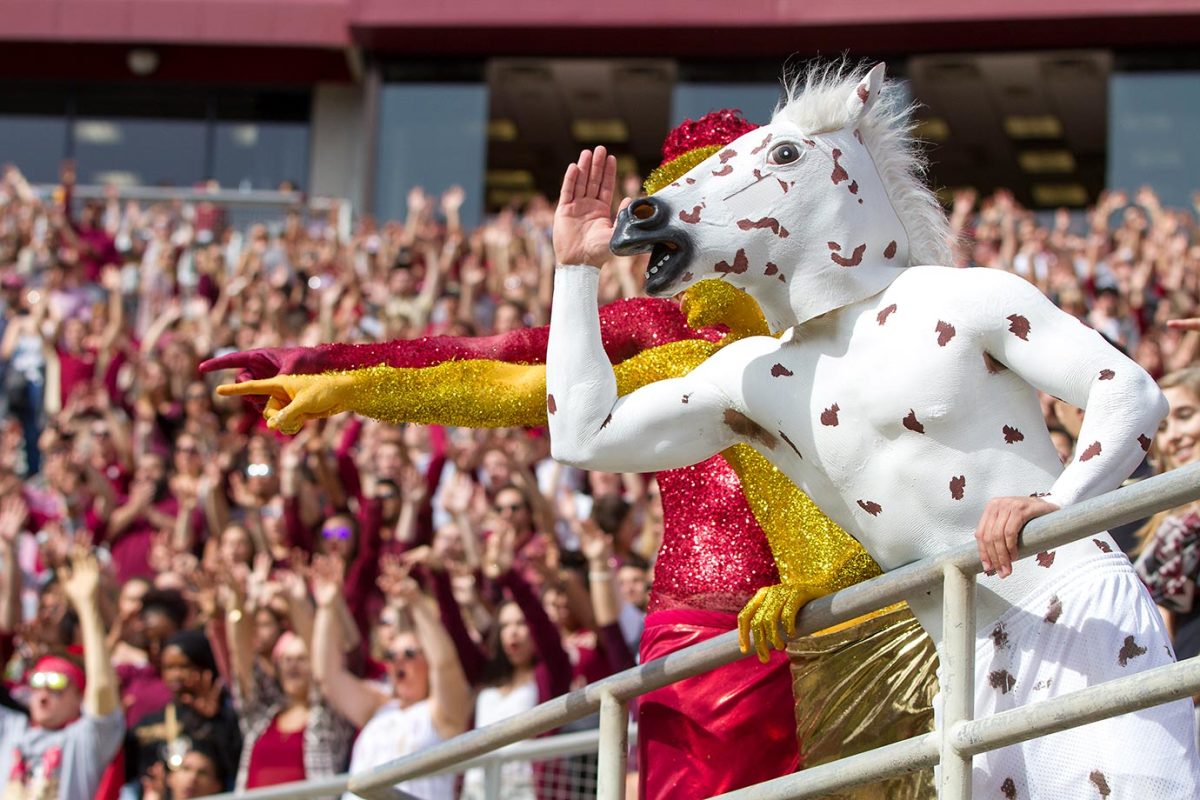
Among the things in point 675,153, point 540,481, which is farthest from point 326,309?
point 675,153

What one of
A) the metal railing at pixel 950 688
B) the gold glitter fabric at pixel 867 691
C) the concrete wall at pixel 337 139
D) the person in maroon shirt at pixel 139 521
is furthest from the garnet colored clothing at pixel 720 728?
Result: the concrete wall at pixel 337 139

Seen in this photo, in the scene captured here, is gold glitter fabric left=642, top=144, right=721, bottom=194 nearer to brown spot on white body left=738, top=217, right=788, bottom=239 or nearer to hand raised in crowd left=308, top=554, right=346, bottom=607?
brown spot on white body left=738, top=217, right=788, bottom=239

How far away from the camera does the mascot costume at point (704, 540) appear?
135 inches

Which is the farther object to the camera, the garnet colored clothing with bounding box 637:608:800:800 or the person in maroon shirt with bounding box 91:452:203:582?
the person in maroon shirt with bounding box 91:452:203:582

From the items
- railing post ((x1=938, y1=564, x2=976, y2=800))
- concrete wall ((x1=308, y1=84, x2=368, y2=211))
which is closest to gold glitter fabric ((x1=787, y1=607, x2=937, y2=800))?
railing post ((x1=938, y1=564, x2=976, y2=800))

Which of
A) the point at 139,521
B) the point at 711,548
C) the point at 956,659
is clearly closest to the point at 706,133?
the point at 711,548

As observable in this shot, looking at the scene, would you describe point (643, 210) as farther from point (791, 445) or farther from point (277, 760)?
point (277, 760)

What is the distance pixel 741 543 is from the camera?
385 cm

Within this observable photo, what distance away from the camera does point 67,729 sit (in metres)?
6.32

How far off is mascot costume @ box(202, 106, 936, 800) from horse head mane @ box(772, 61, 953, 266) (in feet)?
1.41

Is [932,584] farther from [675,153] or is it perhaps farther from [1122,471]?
[675,153]

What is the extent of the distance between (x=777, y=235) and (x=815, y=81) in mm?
360

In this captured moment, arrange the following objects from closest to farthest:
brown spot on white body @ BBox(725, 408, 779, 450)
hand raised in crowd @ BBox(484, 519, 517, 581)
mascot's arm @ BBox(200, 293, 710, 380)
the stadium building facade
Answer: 1. brown spot on white body @ BBox(725, 408, 779, 450)
2. mascot's arm @ BBox(200, 293, 710, 380)
3. hand raised in crowd @ BBox(484, 519, 517, 581)
4. the stadium building facade

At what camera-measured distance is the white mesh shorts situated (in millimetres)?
2771
